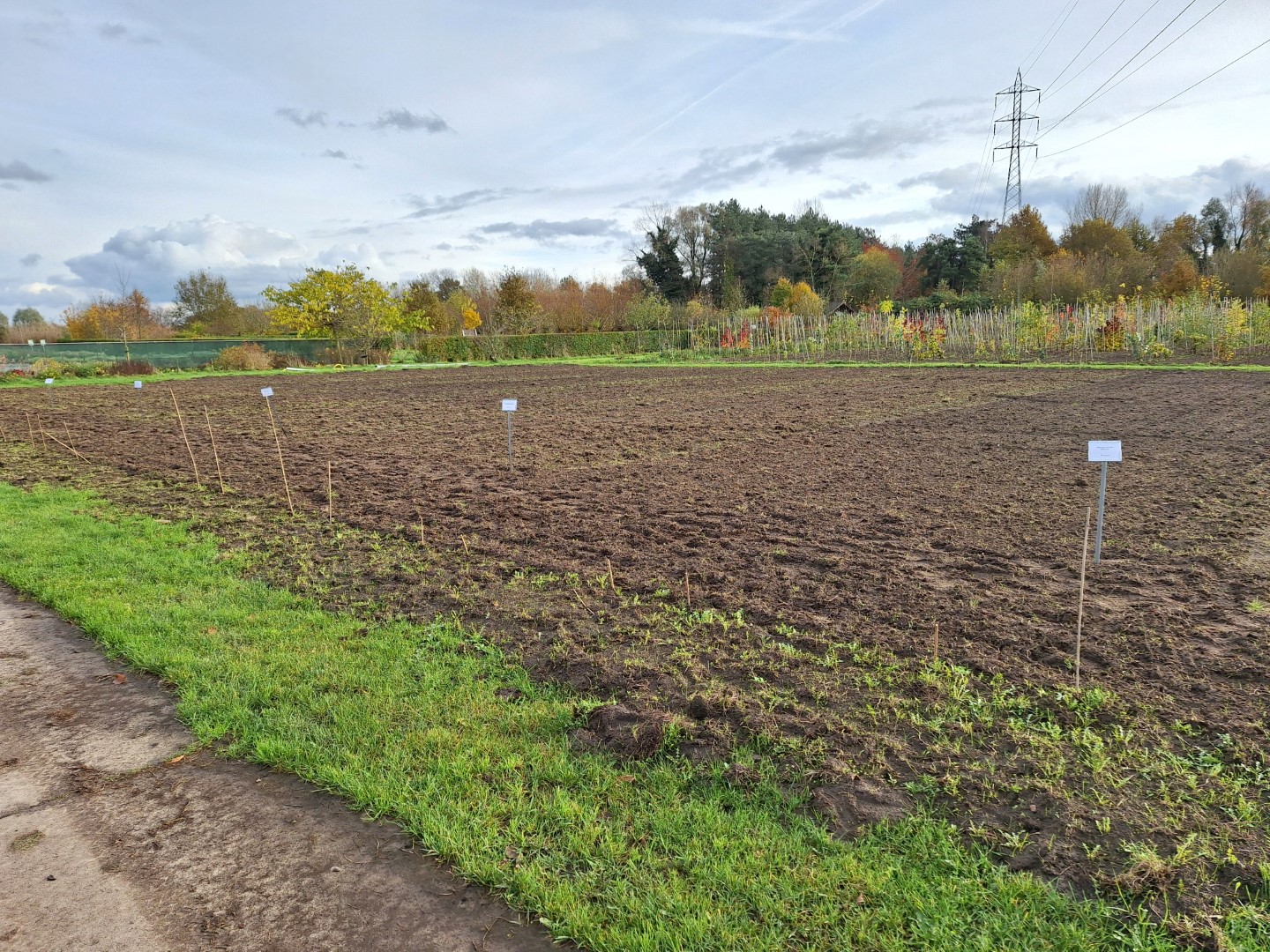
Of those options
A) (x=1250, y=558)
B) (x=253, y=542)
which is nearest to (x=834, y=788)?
(x=1250, y=558)

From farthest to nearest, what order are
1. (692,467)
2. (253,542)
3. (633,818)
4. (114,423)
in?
(114,423) < (692,467) < (253,542) < (633,818)

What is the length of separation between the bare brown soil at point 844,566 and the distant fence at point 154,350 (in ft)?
77.2

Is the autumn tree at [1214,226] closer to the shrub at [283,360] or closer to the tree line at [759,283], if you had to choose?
the tree line at [759,283]

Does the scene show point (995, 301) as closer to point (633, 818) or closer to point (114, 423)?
point (114, 423)

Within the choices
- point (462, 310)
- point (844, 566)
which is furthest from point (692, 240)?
point (844, 566)

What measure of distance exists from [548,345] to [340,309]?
35.2ft

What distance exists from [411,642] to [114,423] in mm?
14008

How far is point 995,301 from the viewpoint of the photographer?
128ft

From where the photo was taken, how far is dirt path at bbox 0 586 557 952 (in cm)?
226

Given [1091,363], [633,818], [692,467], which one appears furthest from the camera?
[1091,363]

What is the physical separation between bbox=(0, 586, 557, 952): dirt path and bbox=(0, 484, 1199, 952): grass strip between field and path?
0.12 m

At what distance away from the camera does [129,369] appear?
3031cm

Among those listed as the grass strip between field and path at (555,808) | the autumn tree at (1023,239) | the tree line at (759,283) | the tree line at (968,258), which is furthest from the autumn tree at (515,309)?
the grass strip between field and path at (555,808)

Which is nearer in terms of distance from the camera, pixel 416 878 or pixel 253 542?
pixel 416 878
